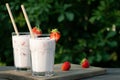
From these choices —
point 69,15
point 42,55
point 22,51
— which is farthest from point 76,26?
point 42,55

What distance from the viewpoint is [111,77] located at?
207 cm

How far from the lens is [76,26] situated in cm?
372

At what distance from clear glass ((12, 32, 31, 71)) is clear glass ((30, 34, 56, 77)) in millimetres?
118

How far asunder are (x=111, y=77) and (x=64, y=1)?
161 cm

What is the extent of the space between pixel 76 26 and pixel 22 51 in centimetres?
167

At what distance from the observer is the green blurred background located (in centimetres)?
347

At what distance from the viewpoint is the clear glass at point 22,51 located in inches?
81.7

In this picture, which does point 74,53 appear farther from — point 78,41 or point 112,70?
point 112,70

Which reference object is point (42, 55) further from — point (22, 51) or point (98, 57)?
point (98, 57)

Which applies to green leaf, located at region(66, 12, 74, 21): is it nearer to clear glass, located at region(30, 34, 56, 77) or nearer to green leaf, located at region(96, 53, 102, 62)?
green leaf, located at region(96, 53, 102, 62)

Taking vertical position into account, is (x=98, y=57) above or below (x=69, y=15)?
below

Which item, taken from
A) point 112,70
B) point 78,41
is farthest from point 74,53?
point 112,70

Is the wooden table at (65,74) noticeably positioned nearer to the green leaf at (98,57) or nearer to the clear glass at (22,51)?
the clear glass at (22,51)

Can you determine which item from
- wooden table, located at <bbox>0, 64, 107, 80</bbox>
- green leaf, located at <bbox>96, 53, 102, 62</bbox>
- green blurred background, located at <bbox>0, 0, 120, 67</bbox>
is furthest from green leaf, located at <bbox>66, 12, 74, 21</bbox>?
wooden table, located at <bbox>0, 64, 107, 80</bbox>
